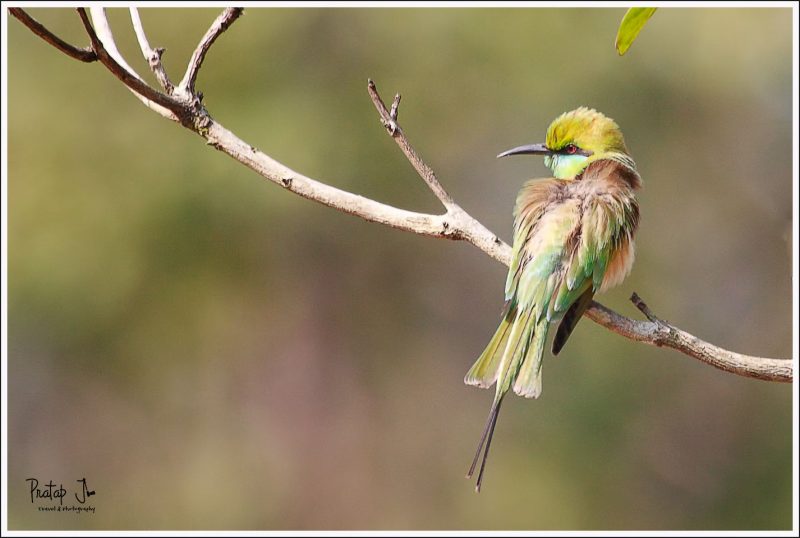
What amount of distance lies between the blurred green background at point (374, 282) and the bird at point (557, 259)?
290 centimetres

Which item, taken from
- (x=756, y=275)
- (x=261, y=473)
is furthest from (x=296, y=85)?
(x=756, y=275)

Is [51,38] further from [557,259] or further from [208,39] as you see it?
[557,259]

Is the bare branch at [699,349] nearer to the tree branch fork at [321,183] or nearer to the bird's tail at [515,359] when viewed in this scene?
the tree branch fork at [321,183]

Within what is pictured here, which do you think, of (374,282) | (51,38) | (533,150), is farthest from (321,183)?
(374,282)

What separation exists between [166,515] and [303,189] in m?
4.48

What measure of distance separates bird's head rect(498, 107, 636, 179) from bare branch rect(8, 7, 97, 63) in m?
1.16

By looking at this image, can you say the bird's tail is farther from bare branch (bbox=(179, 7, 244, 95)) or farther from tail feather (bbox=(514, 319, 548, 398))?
bare branch (bbox=(179, 7, 244, 95))

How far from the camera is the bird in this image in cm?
198

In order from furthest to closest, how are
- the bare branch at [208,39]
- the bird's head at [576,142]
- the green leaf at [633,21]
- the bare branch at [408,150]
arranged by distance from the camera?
the bird's head at [576,142], the bare branch at [408,150], the bare branch at [208,39], the green leaf at [633,21]

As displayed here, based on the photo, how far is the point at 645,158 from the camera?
18.8ft

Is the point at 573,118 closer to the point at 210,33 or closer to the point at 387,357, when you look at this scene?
the point at 210,33

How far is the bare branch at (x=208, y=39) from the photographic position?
170cm

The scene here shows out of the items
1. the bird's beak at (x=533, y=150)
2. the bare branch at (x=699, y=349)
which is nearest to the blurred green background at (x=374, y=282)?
the bird's beak at (x=533, y=150)

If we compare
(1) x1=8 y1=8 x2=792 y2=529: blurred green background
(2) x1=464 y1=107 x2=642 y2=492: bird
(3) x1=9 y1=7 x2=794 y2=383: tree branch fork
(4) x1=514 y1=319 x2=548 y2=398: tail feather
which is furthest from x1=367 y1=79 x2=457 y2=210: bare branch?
(1) x1=8 y1=8 x2=792 y2=529: blurred green background
